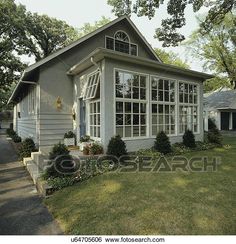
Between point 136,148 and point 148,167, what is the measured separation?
5.80ft

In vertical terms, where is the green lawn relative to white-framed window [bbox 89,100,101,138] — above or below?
below

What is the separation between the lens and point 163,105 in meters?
10.7

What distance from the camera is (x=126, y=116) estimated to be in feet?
30.2

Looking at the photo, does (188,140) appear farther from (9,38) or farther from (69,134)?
(9,38)

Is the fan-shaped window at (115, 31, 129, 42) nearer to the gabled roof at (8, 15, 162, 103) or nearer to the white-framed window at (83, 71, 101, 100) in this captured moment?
the gabled roof at (8, 15, 162, 103)

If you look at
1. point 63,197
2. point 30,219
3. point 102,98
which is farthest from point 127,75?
point 30,219

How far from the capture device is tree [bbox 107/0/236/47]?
12.5 m

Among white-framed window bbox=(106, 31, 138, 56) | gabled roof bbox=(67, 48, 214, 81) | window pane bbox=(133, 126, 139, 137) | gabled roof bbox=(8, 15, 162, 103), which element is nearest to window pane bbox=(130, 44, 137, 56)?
white-framed window bbox=(106, 31, 138, 56)

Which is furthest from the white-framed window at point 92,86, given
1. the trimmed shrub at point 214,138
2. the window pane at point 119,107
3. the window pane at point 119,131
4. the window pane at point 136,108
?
the trimmed shrub at point 214,138

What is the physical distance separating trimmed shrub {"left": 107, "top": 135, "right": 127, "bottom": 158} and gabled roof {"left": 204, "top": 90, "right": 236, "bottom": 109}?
61.6 feet

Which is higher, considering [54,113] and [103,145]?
[54,113]

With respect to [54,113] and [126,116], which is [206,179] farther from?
[54,113]

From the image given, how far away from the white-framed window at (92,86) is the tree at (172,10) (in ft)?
19.0

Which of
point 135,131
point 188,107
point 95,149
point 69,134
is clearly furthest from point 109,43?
point 95,149
